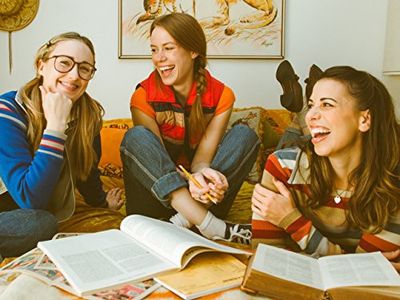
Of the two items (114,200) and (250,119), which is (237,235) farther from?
(250,119)

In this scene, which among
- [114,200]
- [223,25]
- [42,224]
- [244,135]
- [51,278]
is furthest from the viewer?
[223,25]

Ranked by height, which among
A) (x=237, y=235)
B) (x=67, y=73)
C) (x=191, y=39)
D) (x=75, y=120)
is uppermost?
(x=191, y=39)

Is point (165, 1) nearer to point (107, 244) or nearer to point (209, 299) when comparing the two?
point (107, 244)

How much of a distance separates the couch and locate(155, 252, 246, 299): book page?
58 cm

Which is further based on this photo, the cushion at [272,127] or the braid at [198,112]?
the cushion at [272,127]

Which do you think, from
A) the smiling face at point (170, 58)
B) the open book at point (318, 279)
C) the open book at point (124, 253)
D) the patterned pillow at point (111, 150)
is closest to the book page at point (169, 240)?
the open book at point (124, 253)

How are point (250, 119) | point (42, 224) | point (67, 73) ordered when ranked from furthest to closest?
point (250, 119), point (67, 73), point (42, 224)

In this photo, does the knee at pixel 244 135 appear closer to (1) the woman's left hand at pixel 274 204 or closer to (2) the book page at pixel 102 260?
(1) the woman's left hand at pixel 274 204

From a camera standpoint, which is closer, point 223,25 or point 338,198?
point 338,198

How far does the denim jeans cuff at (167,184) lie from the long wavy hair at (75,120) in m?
0.25

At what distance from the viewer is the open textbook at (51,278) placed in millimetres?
813

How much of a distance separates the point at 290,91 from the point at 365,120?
0.79 meters

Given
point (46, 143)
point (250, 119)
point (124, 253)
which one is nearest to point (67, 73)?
point (46, 143)

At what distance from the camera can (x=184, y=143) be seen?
175 centimetres
